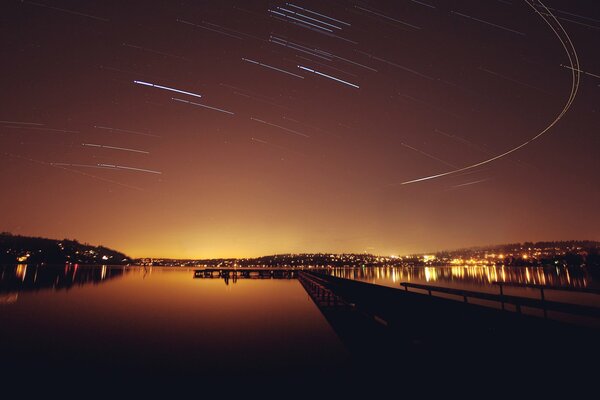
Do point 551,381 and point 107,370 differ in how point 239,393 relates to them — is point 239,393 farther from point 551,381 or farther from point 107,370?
point 551,381

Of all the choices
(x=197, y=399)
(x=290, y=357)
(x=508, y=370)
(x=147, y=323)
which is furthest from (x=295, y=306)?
(x=508, y=370)

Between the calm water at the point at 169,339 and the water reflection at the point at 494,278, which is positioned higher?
the water reflection at the point at 494,278

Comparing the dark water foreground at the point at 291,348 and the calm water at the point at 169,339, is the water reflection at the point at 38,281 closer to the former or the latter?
the calm water at the point at 169,339

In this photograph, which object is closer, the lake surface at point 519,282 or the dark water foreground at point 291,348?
the dark water foreground at point 291,348

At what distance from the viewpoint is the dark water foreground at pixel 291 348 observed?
615 centimetres

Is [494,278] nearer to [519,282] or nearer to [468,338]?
[519,282]

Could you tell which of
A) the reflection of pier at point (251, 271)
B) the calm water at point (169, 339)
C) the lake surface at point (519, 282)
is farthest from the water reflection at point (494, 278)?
the reflection of pier at point (251, 271)

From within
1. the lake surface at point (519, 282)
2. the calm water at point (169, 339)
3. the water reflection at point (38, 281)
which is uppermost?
the water reflection at point (38, 281)

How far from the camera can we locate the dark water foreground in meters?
6.15

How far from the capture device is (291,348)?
455 inches

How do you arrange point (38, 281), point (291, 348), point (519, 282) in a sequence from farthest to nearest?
point (38, 281)
point (519, 282)
point (291, 348)

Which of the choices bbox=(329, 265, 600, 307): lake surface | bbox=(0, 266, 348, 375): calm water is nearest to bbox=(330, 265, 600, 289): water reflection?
bbox=(329, 265, 600, 307): lake surface

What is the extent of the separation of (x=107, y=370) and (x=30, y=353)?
3973mm

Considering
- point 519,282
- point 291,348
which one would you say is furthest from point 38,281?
point 519,282
